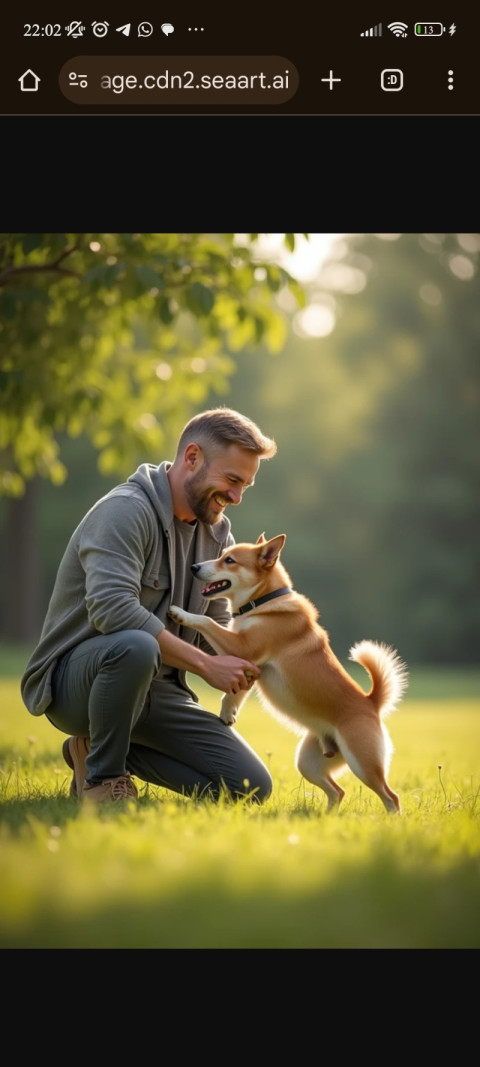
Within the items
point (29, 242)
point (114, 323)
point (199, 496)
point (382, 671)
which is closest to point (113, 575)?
point (199, 496)

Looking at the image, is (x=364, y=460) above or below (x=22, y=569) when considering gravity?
above

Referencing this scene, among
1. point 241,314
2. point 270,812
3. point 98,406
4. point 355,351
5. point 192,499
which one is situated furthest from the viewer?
point 355,351

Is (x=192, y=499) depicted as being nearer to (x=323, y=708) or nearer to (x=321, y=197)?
(x=323, y=708)

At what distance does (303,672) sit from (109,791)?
0.91m

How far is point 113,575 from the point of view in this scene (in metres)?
3.45

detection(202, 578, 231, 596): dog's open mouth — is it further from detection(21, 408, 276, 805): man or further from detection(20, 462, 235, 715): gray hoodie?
detection(20, 462, 235, 715): gray hoodie

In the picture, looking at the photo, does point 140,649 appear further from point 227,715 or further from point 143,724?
point 227,715

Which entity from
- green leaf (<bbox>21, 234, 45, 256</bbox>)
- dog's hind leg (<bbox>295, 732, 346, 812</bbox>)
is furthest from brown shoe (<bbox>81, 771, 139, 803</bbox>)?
green leaf (<bbox>21, 234, 45, 256</bbox>)

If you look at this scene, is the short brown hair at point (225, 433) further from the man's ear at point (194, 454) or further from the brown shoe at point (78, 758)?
the brown shoe at point (78, 758)

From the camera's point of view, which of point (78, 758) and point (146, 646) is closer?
point (146, 646)

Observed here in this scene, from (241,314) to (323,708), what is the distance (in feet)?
7.80

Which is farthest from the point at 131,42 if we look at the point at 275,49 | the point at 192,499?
the point at 192,499

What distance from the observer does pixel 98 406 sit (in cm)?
657

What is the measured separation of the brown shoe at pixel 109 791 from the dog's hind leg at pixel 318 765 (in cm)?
78
